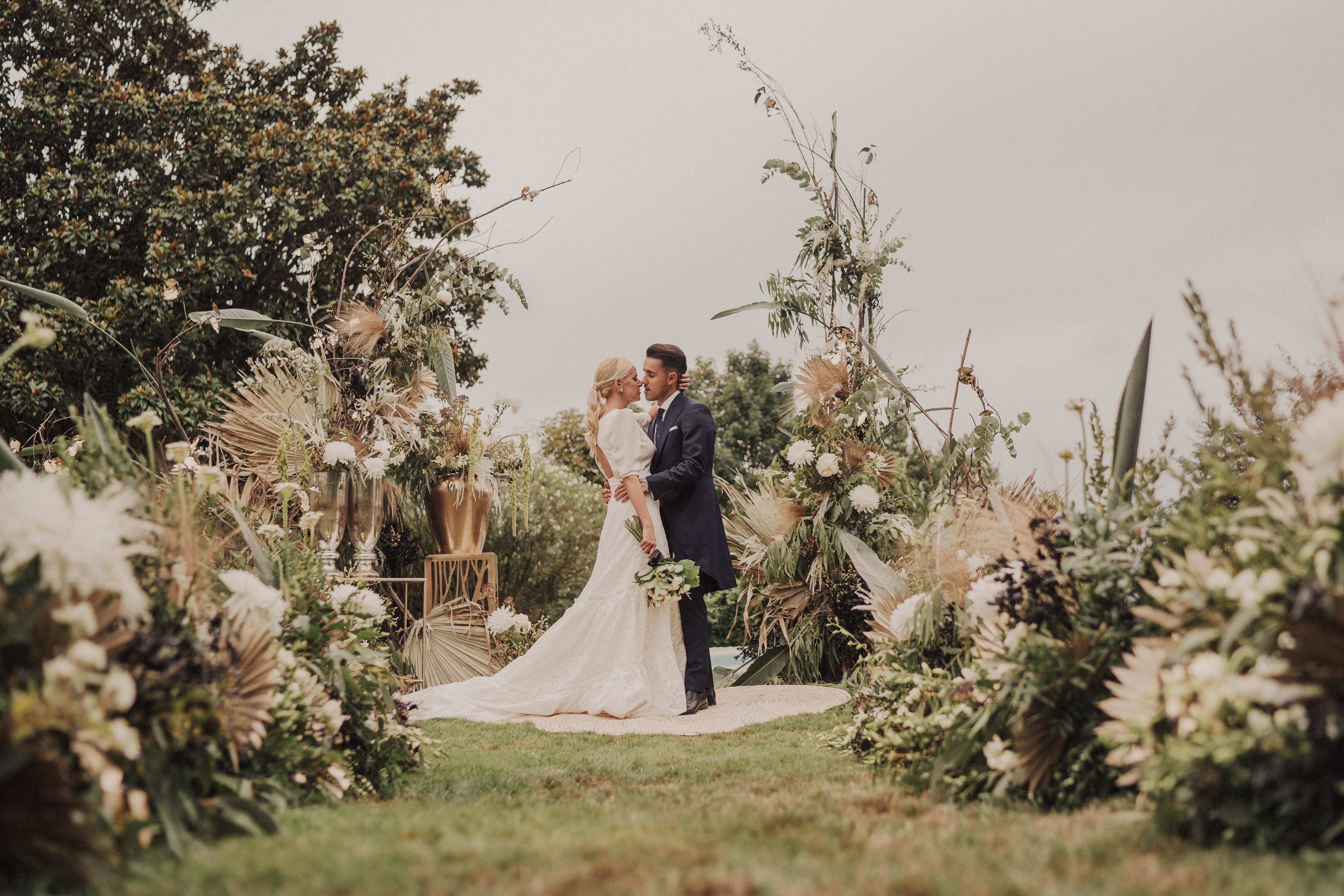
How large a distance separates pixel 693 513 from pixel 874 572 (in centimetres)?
162

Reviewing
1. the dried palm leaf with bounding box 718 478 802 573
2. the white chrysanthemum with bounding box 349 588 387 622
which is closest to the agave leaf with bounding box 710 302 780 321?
the dried palm leaf with bounding box 718 478 802 573

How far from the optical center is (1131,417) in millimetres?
2699

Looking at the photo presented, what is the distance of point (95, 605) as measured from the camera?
1.72m

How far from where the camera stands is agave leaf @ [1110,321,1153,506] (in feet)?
8.71

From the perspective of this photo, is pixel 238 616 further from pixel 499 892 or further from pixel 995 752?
pixel 995 752

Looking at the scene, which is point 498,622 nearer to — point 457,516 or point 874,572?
point 457,516

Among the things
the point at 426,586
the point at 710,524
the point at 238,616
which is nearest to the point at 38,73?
the point at 426,586

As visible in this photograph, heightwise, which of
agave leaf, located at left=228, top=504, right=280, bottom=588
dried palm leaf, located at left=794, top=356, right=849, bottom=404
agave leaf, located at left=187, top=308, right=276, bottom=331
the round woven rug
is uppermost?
agave leaf, located at left=187, top=308, right=276, bottom=331

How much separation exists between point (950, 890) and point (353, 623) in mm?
2238

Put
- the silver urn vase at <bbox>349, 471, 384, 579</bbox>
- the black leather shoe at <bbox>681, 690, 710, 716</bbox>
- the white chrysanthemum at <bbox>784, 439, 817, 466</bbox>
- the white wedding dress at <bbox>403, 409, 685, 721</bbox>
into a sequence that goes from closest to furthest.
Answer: the black leather shoe at <bbox>681, 690, 710, 716</bbox> → the white wedding dress at <bbox>403, 409, 685, 721</bbox> → the silver urn vase at <bbox>349, 471, 384, 579</bbox> → the white chrysanthemum at <bbox>784, 439, 817, 466</bbox>

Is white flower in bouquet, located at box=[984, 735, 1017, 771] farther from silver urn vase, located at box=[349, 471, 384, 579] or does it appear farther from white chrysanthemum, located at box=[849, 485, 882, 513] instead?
silver urn vase, located at box=[349, 471, 384, 579]

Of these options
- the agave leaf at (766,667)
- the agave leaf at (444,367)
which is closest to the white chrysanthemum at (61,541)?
the agave leaf at (444,367)

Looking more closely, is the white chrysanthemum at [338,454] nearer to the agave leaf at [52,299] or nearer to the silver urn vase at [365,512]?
the silver urn vase at [365,512]

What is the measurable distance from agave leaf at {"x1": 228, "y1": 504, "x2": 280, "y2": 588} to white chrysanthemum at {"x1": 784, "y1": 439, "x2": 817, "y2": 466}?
12.6 feet
